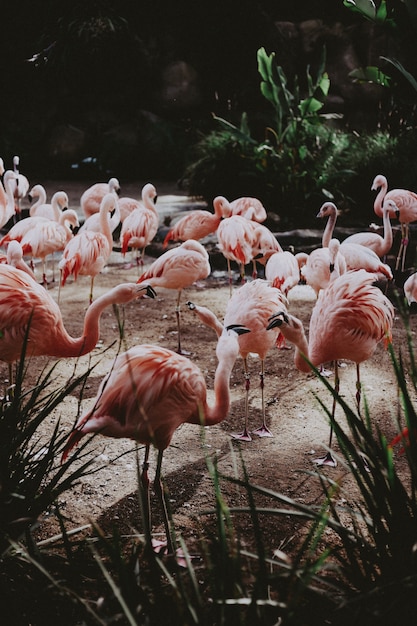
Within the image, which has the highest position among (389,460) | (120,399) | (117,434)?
(389,460)

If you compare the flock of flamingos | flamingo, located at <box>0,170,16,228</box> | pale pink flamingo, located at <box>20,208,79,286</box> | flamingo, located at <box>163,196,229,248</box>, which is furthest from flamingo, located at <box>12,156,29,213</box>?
flamingo, located at <box>163,196,229,248</box>

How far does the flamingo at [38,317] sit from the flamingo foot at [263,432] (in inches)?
40.2

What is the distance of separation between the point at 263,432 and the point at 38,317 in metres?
1.41

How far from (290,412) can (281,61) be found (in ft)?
32.7

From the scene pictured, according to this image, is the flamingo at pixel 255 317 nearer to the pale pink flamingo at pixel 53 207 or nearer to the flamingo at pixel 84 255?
the flamingo at pixel 84 255

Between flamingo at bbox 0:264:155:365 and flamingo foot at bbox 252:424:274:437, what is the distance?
1020mm

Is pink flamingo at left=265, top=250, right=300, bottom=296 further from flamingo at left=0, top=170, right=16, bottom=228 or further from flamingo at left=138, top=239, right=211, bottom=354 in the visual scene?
flamingo at left=0, top=170, right=16, bottom=228

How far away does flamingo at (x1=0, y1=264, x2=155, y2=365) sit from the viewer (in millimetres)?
3234

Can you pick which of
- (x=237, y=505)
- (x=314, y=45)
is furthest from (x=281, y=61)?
(x=237, y=505)

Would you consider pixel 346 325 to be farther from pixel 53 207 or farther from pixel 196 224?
pixel 53 207

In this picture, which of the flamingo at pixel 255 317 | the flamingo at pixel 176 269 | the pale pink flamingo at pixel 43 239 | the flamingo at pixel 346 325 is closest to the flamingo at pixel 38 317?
the flamingo at pixel 255 317

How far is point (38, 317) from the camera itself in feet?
10.7

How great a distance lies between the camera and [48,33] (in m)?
12.4

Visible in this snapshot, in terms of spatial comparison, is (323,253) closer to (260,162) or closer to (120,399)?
(120,399)
